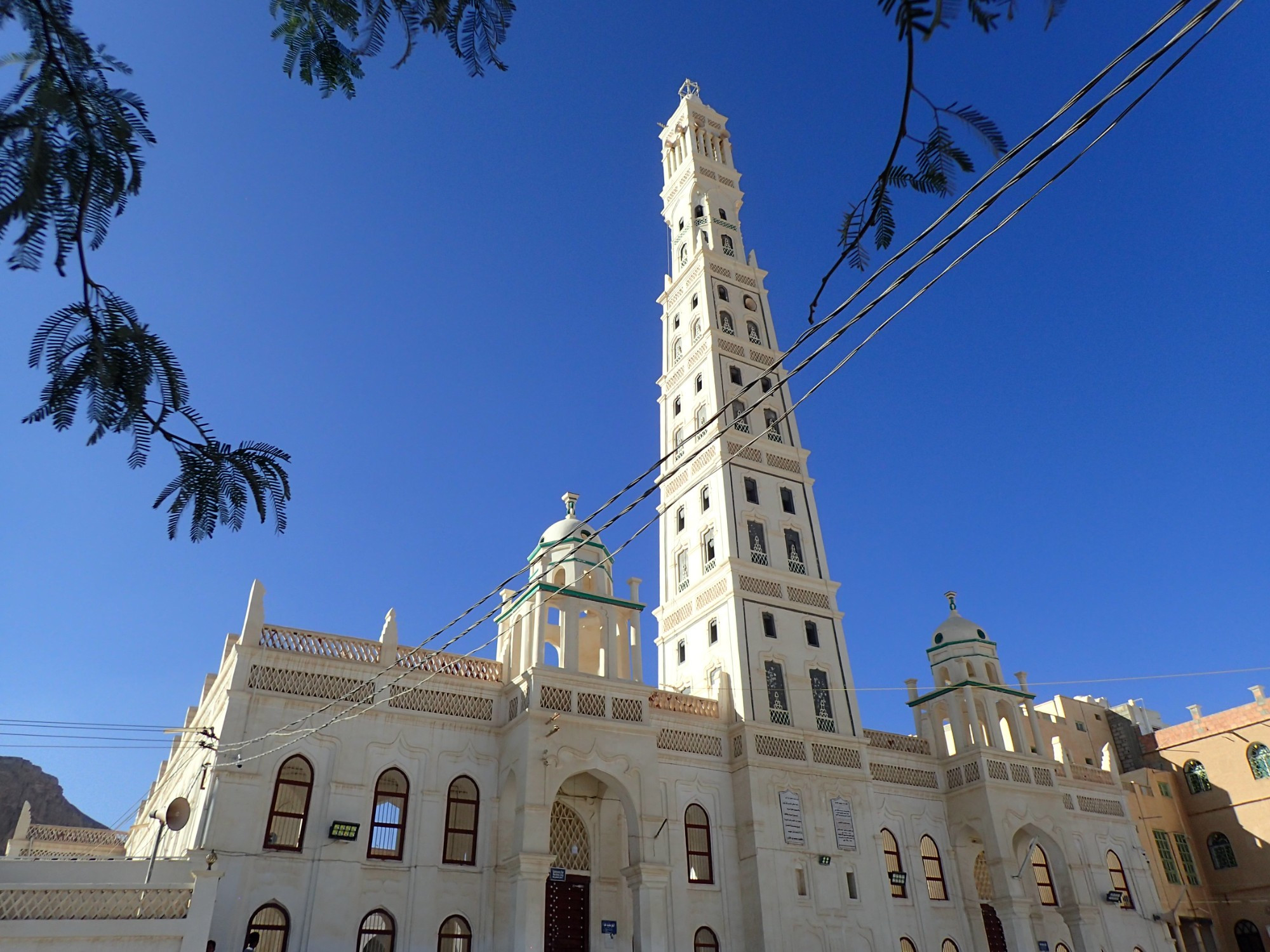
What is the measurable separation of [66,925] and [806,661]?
61.3 ft

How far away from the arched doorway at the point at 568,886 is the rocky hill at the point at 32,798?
40.0m

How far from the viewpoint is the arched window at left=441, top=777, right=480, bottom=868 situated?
1905 centimetres

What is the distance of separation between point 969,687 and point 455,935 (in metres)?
17.5

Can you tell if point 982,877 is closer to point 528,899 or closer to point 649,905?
point 649,905

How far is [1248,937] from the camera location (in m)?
31.5

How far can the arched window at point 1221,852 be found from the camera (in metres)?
32.6

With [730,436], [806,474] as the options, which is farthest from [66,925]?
[806,474]

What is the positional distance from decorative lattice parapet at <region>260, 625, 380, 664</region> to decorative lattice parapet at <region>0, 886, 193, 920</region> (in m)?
6.17

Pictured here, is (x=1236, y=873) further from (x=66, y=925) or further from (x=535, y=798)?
(x=66, y=925)

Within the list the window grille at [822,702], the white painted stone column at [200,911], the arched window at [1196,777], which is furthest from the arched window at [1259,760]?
the white painted stone column at [200,911]

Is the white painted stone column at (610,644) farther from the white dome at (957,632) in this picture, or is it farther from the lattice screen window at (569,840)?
the white dome at (957,632)

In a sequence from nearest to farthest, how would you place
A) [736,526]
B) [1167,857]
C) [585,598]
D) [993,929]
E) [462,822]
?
1. [462,822]
2. [585,598]
3. [993,929]
4. [736,526]
5. [1167,857]

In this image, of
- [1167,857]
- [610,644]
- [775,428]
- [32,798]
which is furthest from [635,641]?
[32,798]

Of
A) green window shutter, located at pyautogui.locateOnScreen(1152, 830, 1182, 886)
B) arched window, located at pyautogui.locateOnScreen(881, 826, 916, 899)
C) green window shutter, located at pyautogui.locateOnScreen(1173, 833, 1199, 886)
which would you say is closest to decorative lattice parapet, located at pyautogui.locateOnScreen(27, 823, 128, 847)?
arched window, located at pyautogui.locateOnScreen(881, 826, 916, 899)
